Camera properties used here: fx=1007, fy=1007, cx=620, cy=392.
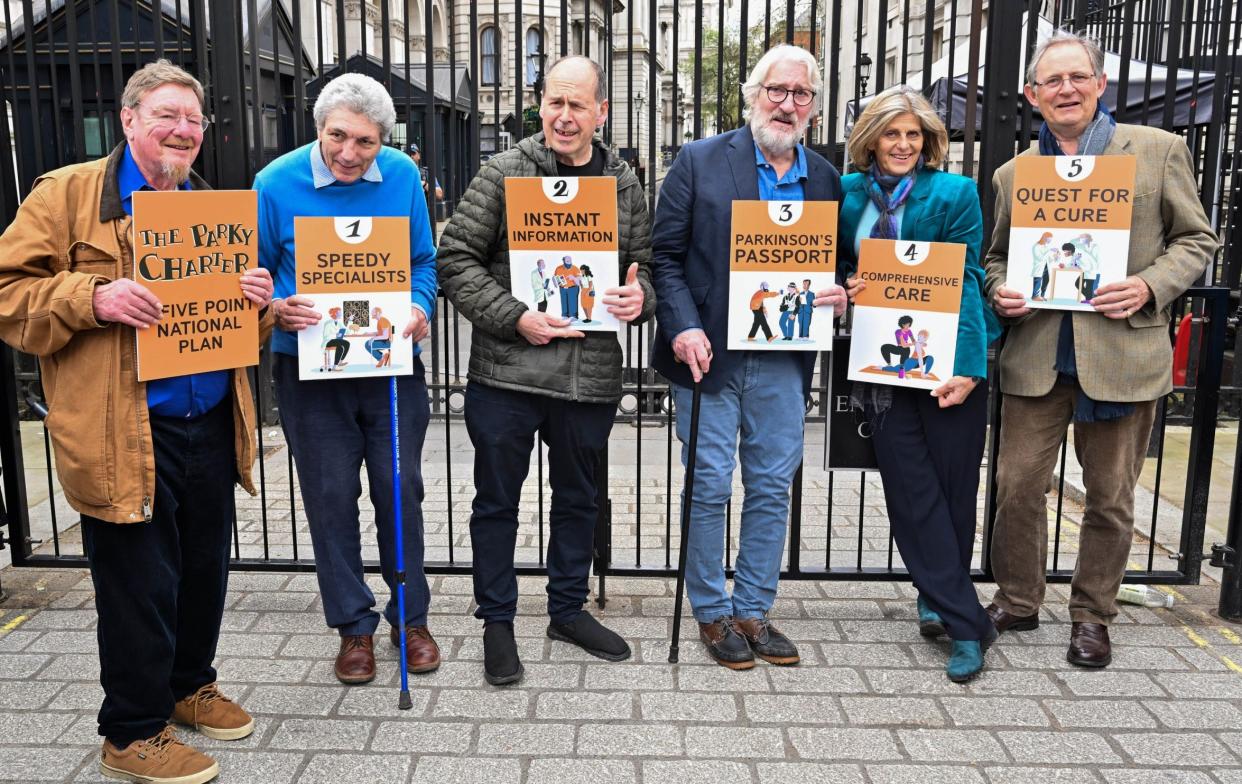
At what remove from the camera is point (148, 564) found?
2840 millimetres

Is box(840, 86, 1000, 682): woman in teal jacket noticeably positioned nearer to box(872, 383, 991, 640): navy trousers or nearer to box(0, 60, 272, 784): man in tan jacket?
box(872, 383, 991, 640): navy trousers

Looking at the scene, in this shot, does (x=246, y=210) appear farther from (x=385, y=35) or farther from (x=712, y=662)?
(x=712, y=662)

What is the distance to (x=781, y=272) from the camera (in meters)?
3.53

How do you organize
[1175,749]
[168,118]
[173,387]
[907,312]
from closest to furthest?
[168,118], [173,387], [1175,749], [907,312]

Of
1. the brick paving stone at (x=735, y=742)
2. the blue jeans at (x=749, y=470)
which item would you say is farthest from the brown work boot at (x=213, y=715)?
the blue jeans at (x=749, y=470)

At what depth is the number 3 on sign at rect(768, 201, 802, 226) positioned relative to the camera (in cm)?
346

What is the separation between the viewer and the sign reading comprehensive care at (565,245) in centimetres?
338

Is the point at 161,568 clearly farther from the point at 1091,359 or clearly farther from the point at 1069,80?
the point at 1069,80

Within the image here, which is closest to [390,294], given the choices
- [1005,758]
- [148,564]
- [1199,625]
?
[148,564]

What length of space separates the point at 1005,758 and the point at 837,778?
0.55 meters

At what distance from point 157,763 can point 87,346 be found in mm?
1207

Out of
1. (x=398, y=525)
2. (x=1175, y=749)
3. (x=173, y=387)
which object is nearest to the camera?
(x=173, y=387)

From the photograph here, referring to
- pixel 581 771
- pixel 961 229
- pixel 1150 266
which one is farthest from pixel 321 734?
pixel 1150 266

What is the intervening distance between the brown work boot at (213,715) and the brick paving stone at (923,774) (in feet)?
6.40
